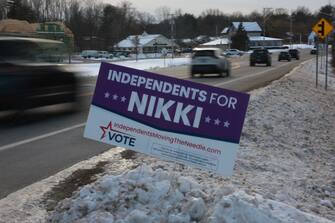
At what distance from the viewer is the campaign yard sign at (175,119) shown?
5430mm

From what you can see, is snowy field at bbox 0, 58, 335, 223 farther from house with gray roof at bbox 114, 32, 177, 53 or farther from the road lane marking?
house with gray roof at bbox 114, 32, 177, 53

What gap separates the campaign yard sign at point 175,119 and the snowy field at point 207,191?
30 centimetres

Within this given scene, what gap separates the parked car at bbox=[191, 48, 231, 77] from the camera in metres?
30.7

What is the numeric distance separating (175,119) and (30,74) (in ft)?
23.0

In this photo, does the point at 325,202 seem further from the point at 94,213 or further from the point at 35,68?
the point at 35,68

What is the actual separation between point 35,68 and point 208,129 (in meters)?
7.27

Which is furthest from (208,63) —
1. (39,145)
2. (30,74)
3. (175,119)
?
(175,119)

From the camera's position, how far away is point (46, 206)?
18.9ft

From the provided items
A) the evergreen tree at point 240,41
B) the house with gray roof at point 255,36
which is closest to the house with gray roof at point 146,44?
the evergreen tree at point 240,41

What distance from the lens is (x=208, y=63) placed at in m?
30.8

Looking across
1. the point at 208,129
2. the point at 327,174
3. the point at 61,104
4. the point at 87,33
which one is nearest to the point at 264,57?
the point at 61,104

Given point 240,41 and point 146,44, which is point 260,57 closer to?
point 146,44

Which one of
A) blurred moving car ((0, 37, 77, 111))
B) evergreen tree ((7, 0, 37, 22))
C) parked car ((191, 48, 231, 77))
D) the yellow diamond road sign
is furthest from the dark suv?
evergreen tree ((7, 0, 37, 22))

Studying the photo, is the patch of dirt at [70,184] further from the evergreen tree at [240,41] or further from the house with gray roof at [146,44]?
the evergreen tree at [240,41]
